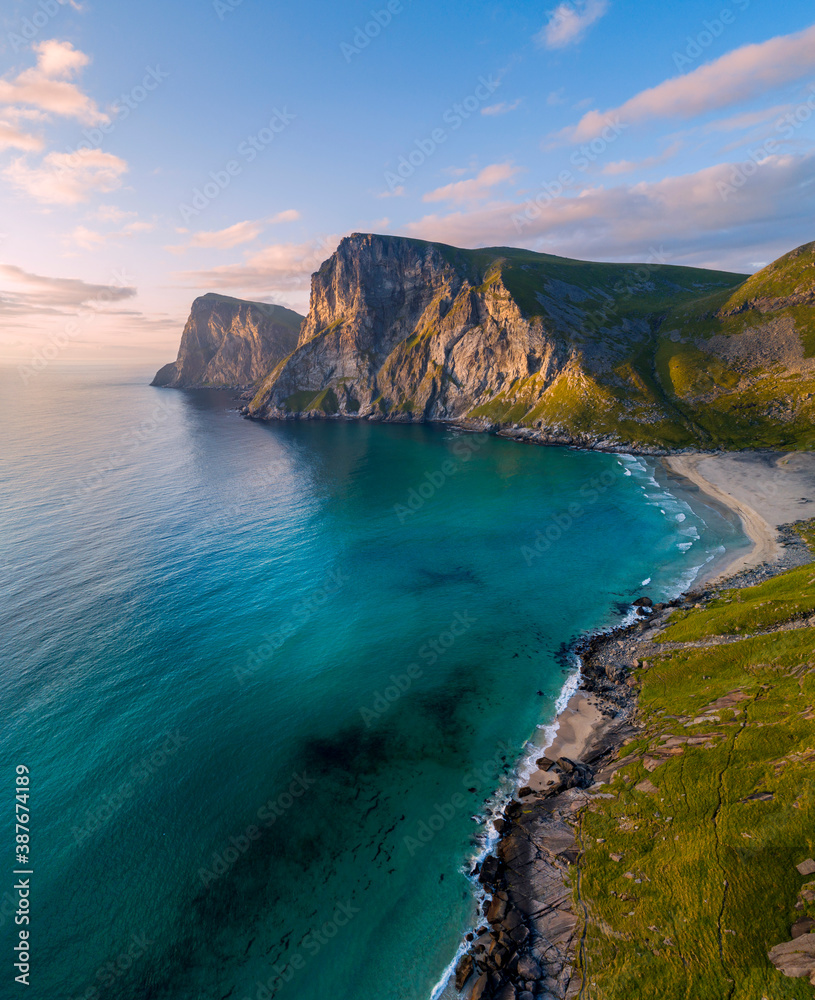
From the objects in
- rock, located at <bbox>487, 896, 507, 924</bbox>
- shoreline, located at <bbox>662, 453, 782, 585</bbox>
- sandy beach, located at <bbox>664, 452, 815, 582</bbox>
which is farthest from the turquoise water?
sandy beach, located at <bbox>664, 452, 815, 582</bbox>

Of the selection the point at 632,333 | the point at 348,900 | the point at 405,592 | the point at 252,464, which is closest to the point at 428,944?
the point at 348,900

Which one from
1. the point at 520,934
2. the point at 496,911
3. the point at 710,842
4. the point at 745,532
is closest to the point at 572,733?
the point at 710,842

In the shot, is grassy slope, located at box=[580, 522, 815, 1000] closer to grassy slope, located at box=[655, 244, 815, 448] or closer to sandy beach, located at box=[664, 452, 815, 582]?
sandy beach, located at box=[664, 452, 815, 582]

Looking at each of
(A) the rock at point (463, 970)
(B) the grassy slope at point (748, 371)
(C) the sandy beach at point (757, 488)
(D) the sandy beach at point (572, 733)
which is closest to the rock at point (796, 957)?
(A) the rock at point (463, 970)

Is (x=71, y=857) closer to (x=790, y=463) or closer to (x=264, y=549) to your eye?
(x=264, y=549)

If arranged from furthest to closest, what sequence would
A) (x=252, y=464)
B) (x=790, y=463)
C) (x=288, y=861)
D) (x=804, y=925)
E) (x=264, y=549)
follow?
(x=252, y=464) → (x=790, y=463) → (x=264, y=549) → (x=288, y=861) → (x=804, y=925)

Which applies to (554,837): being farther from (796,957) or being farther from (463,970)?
(796,957)

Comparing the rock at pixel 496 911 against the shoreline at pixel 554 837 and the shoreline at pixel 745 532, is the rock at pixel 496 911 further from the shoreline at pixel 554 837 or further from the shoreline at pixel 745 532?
the shoreline at pixel 745 532
